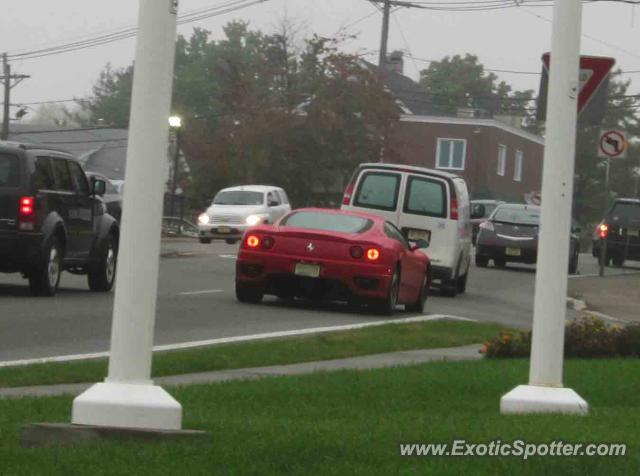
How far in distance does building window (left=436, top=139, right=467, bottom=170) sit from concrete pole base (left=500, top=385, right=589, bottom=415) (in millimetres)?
73486

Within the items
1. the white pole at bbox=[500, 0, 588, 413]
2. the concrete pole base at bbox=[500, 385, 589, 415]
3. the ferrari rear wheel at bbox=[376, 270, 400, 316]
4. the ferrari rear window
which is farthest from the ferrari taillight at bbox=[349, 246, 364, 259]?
the concrete pole base at bbox=[500, 385, 589, 415]

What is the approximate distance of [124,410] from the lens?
778 centimetres

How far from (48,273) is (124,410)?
13388 mm

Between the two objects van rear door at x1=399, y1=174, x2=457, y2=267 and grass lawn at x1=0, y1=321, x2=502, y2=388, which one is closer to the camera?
grass lawn at x1=0, y1=321, x2=502, y2=388

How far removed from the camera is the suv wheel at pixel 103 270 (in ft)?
75.7

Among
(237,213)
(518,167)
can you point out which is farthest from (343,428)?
(518,167)

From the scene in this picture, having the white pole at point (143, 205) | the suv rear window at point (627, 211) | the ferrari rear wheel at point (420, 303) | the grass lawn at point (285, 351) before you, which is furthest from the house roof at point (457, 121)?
the white pole at point (143, 205)

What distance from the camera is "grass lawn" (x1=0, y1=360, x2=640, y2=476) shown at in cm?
711

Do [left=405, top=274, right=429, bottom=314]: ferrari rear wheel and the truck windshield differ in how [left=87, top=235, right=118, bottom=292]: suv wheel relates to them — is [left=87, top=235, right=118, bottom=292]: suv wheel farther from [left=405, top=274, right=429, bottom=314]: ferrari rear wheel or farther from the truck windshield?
the truck windshield

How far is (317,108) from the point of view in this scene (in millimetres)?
66938

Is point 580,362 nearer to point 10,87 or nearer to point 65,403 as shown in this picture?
point 65,403

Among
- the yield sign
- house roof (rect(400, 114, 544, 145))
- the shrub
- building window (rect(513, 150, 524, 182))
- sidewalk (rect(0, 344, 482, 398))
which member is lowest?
sidewalk (rect(0, 344, 482, 398))

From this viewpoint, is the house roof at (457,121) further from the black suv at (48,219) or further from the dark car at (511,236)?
the black suv at (48,219)

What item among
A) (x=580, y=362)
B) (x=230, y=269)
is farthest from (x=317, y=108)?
(x=580, y=362)
